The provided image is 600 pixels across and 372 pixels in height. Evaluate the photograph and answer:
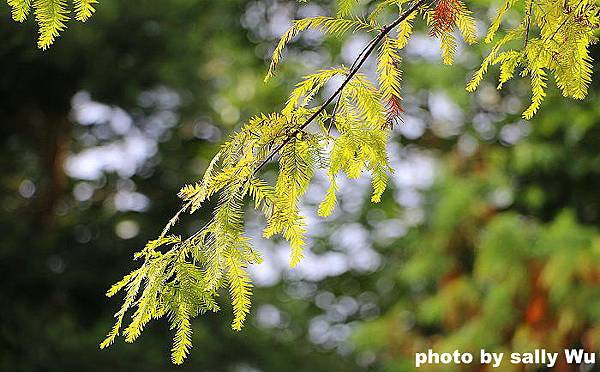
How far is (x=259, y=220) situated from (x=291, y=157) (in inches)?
214

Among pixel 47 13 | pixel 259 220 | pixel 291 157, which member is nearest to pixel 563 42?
pixel 291 157

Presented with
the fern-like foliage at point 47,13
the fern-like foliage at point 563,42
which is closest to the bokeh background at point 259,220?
the fern-like foliage at point 563,42

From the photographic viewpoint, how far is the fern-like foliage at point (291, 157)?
1297 millimetres

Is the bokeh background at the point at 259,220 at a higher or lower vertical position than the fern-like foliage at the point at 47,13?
higher

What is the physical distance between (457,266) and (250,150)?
4415mm

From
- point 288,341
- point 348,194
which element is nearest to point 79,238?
point 288,341

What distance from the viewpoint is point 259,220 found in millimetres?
6754

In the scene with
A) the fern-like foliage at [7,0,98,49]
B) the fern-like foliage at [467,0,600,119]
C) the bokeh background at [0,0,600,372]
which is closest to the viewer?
the fern-like foliage at [7,0,98,49]

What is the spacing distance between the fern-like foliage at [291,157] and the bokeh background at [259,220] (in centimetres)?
341

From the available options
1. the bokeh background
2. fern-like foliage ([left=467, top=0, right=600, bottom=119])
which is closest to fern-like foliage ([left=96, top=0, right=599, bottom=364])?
fern-like foliage ([left=467, top=0, right=600, bottom=119])

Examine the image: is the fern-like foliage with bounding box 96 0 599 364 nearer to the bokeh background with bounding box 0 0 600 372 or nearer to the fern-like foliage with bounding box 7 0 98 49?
the fern-like foliage with bounding box 7 0 98 49

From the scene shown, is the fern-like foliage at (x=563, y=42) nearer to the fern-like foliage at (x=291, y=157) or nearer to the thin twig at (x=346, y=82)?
the fern-like foliage at (x=291, y=157)

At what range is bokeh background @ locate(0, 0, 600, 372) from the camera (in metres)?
4.99

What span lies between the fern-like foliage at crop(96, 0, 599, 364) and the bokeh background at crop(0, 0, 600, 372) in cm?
341
